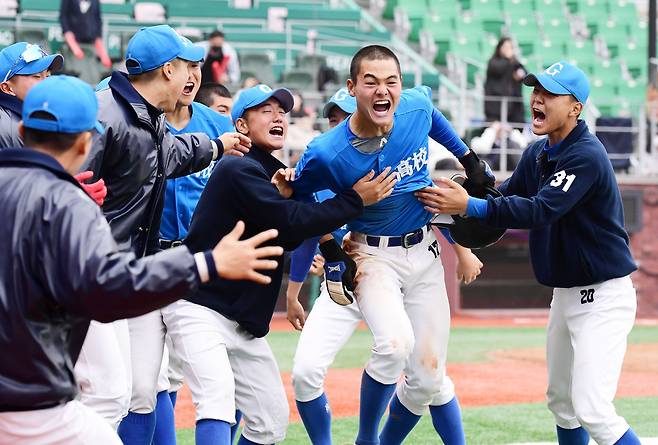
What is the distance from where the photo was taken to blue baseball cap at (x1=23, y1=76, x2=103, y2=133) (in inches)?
139

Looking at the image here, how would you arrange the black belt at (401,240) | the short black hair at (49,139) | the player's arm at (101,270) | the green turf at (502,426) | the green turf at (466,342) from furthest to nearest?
the green turf at (466,342) → the green turf at (502,426) → the black belt at (401,240) → the short black hair at (49,139) → the player's arm at (101,270)

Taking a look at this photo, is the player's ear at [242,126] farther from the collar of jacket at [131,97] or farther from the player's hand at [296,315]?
the player's hand at [296,315]

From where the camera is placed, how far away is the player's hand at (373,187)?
5184 mm

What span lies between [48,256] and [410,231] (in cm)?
291

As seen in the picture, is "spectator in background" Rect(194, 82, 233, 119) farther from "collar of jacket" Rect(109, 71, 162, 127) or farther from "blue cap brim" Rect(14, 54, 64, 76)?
"collar of jacket" Rect(109, 71, 162, 127)

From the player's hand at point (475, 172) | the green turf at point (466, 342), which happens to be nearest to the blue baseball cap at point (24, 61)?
the player's hand at point (475, 172)

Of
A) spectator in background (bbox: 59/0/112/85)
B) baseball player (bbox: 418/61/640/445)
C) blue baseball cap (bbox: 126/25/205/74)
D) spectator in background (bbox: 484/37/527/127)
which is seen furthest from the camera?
spectator in background (bbox: 484/37/527/127)

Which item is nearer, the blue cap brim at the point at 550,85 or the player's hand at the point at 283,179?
the player's hand at the point at 283,179

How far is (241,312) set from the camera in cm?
533

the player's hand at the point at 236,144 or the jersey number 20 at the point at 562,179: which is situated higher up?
the player's hand at the point at 236,144

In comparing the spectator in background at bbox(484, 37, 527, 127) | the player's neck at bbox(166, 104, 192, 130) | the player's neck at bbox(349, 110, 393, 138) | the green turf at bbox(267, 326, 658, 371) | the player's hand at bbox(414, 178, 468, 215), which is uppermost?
the player's neck at bbox(349, 110, 393, 138)

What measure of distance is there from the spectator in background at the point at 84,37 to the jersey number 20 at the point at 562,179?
11.0m

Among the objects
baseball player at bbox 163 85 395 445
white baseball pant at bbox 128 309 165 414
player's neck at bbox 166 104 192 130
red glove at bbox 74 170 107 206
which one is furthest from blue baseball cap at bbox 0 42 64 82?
white baseball pant at bbox 128 309 165 414

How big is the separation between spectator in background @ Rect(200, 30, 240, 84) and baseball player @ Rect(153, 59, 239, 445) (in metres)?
7.43
